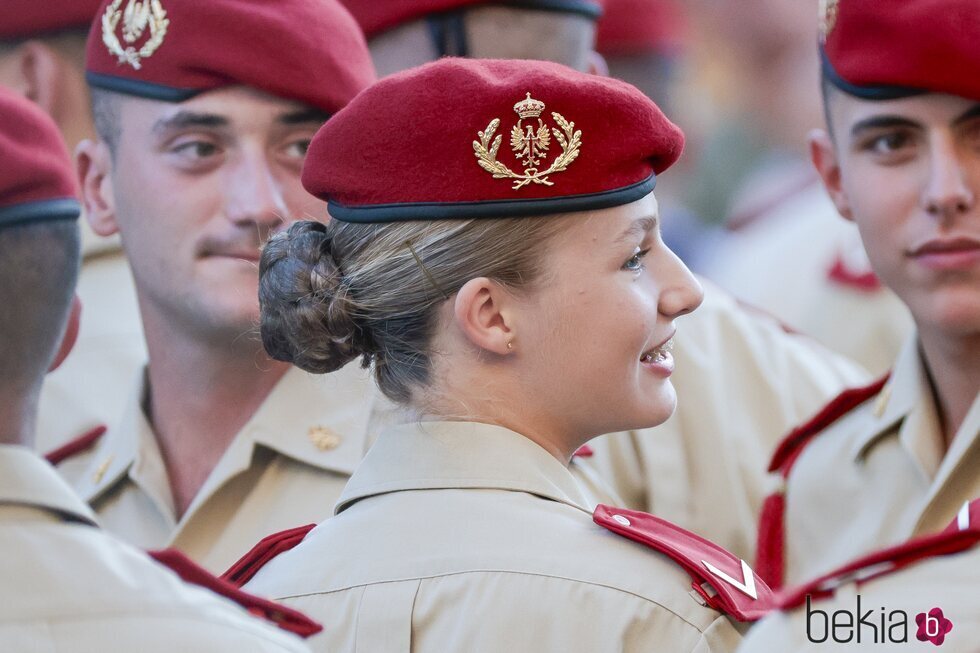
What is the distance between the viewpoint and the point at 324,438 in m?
3.54

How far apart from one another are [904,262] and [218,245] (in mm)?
1415

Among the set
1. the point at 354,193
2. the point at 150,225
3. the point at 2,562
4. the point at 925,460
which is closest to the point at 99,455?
the point at 150,225

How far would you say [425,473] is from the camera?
101 inches

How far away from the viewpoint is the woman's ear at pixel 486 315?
8.44 feet

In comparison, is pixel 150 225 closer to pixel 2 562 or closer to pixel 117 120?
pixel 117 120

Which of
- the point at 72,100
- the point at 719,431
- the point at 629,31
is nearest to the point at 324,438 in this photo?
the point at 719,431

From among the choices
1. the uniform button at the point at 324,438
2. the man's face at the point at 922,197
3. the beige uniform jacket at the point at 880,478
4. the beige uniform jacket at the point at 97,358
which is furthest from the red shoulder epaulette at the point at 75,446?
the man's face at the point at 922,197

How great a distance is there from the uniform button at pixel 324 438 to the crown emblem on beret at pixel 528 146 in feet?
3.71

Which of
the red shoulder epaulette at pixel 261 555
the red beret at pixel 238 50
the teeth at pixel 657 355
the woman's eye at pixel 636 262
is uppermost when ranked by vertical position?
the red beret at pixel 238 50

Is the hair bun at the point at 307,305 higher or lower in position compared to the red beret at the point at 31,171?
lower

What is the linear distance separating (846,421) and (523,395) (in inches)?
54.3

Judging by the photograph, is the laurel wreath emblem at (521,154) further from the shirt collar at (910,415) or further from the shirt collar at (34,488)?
the shirt collar at (910,415)

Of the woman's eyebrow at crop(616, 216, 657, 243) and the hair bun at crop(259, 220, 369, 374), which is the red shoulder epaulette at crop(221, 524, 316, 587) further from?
the woman's eyebrow at crop(616, 216, 657, 243)

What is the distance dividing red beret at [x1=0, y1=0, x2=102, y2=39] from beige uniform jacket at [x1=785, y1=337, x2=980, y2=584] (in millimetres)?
2280
